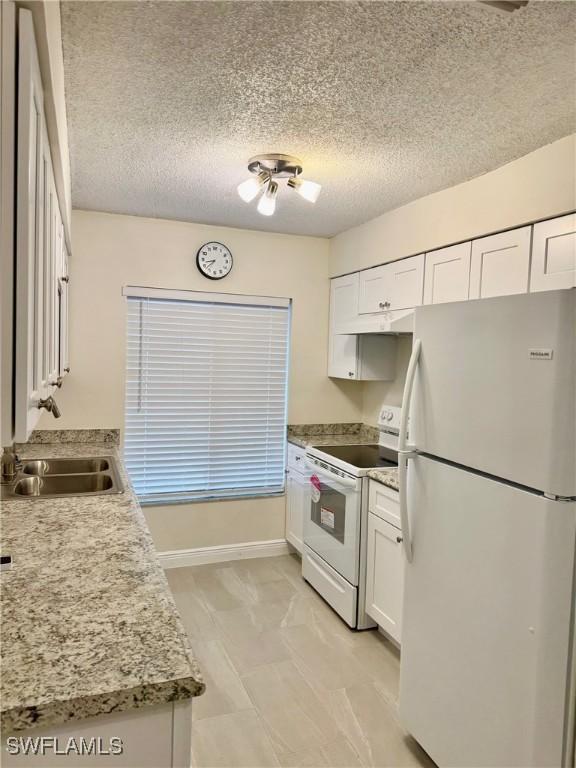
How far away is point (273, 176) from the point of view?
2.51 metres

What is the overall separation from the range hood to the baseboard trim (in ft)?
5.71

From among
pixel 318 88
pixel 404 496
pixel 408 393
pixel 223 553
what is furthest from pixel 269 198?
pixel 223 553

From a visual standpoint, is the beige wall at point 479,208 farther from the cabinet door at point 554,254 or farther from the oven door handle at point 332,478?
the oven door handle at point 332,478

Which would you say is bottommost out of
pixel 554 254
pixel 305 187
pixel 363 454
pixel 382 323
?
pixel 363 454

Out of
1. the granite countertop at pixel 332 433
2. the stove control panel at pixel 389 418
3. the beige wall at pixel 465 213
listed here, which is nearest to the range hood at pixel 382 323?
the beige wall at pixel 465 213

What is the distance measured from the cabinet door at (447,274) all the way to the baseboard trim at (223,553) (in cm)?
225

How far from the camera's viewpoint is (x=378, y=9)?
1321 millimetres

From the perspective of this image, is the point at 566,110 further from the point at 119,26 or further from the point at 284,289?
the point at 284,289

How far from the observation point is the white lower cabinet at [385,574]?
8.48 feet

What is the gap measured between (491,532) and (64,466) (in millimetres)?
2222

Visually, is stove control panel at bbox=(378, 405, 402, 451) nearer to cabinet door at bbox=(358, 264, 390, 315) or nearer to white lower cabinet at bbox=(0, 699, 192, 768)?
cabinet door at bbox=(358, 264, 390, 315)

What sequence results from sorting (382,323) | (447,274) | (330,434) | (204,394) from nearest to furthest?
1. (447,274)
2. (382,323)
3. (204,394)
4. (330,434)

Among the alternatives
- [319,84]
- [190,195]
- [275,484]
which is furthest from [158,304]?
[319,84]

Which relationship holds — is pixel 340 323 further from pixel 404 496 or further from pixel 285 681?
pixel 285 681
